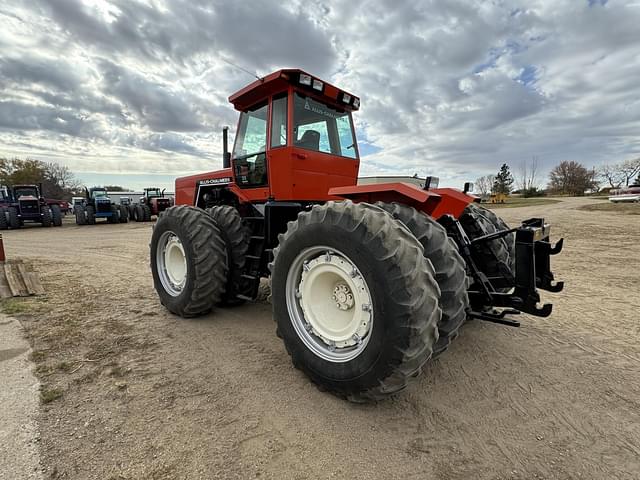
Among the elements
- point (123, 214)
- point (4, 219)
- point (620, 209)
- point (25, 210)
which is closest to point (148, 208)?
point (123, 214)

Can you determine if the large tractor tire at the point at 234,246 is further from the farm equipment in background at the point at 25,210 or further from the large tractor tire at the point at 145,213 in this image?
the large tractor tire at the point at 145,213

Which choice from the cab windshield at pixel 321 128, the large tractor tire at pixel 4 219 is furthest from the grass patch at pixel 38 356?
the large tractor tire at pixel 4 219

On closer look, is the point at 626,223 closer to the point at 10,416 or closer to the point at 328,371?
the point at 328,371

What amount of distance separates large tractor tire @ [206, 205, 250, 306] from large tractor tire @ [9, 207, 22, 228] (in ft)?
66.1

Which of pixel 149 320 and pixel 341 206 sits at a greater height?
pixel 341 206

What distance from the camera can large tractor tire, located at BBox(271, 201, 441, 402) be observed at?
1.94 m

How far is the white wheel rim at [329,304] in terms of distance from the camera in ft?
7.45

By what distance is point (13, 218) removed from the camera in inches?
701

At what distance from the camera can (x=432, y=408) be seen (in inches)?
90.3

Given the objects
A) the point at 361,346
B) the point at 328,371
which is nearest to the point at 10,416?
the point at 328,371

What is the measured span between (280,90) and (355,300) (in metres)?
2.55

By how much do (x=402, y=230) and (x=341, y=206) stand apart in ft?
1.46

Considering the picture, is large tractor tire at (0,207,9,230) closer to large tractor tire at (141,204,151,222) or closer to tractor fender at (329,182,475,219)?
large tractor tire at (141,204,151,222)

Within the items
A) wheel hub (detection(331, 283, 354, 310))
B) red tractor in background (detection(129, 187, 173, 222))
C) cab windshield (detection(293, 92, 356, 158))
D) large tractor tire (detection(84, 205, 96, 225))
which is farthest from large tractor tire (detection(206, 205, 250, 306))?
large tractor tire (detection(84, 205, 96, 225))
